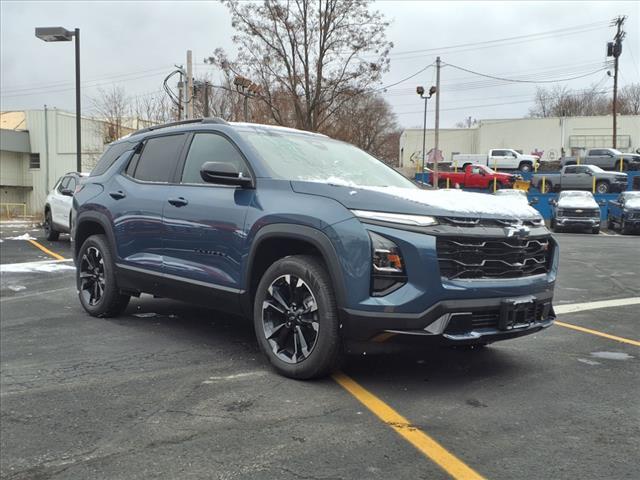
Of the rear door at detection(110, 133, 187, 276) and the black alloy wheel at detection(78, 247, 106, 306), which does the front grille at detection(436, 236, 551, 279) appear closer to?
the rear door at detection(110, 133, 187, 276)

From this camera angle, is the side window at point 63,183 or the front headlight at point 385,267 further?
the side window at point 63,183

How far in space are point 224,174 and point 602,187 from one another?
102 ft

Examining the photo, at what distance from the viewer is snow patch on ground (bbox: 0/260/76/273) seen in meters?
10.7

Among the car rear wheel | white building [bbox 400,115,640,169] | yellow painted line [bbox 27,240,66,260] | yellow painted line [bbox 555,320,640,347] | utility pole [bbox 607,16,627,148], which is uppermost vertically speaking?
utility pole [bbox 607,16,627,148]

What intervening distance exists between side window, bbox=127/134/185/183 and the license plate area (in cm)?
318

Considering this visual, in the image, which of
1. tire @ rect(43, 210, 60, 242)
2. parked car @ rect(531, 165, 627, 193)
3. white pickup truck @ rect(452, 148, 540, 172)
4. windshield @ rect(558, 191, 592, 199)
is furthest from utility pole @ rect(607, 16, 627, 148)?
tire @ rect(43, 210, 60, 242)

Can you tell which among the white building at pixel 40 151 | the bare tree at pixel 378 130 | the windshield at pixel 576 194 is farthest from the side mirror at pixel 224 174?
the bare tree at pixel 378 130

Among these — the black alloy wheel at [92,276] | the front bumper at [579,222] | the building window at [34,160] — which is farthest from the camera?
the building window at [34,160]

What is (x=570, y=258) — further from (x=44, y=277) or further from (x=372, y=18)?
(x=372, y=18)

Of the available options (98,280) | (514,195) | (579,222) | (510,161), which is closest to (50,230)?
(98,280)

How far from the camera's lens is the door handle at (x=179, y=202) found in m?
5.07

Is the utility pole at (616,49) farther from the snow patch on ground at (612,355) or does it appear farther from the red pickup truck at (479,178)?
the snow patch on ground at (612,355)

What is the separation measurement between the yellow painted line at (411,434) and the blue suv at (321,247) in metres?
0.25

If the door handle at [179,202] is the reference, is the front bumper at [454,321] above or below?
below
